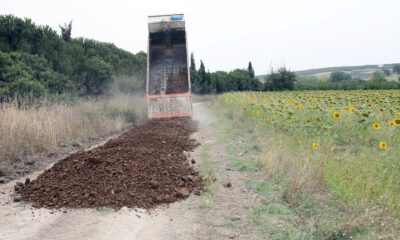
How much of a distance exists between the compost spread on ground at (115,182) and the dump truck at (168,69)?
280 inches

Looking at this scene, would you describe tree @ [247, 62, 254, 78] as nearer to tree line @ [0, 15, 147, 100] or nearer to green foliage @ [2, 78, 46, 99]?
tree line @ [0, 15, 147, 100]

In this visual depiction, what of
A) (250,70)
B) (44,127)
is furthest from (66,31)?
(250,70)

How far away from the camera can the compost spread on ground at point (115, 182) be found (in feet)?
17.7

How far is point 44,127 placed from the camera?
30.8ft

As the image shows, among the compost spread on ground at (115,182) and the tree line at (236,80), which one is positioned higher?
the tree line at (236,80)

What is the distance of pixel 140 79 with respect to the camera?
26438 mm

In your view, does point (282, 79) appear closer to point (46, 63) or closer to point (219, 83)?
point (219, 83)

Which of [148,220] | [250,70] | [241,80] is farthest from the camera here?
[250,70]

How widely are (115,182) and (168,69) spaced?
1116cm

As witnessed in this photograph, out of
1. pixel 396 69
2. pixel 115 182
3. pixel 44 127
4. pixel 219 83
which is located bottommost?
pixel 115 182

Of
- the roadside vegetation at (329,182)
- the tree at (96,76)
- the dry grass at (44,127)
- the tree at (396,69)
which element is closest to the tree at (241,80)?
the tree at (396,69)

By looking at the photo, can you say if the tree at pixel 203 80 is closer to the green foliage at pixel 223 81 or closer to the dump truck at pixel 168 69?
the green foliage at pixel 223 81

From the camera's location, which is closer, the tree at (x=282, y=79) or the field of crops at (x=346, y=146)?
the field of crops at (x=346, y=146)

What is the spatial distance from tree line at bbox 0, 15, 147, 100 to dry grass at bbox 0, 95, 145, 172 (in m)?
1.39
